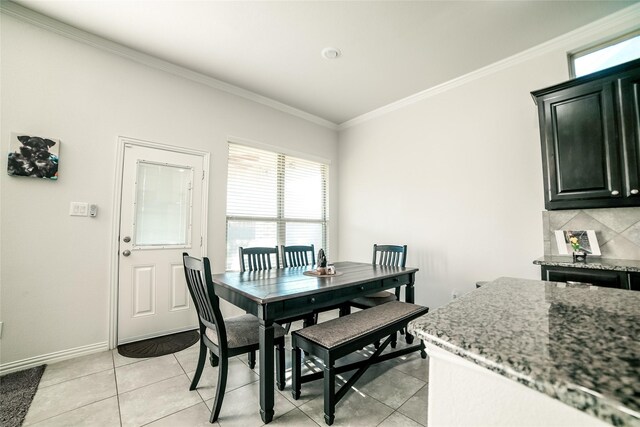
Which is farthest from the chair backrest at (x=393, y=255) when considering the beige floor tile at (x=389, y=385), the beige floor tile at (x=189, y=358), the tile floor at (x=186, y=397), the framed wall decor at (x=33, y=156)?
the framed wall decor at (x=33, y=156)

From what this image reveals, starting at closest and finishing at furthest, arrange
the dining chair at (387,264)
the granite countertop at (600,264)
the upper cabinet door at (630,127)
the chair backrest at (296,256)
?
the granite countertop at (600,264), the upper cabinet door at (630,127), the dining chair at (387,264), the chair backrest at (296,256)

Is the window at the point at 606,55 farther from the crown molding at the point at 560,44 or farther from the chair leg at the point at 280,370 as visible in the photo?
the chair leg at the point at 280,370

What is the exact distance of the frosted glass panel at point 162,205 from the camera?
9.18 ft

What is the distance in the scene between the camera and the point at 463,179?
3.17 m

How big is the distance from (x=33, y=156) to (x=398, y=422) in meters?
3.51

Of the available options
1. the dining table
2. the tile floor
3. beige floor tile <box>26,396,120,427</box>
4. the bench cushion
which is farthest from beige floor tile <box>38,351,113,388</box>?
the bench cushion

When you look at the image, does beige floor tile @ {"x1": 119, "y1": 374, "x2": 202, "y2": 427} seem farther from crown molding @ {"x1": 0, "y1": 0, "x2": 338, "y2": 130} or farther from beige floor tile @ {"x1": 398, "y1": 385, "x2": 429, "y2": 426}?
crown molding @ {"x1": 0, "y1": 0, "x2": 338, "y2": 130}

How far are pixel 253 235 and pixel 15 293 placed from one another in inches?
87.1

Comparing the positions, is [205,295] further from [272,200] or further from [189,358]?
[272,200]

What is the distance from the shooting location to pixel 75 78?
8.11ft

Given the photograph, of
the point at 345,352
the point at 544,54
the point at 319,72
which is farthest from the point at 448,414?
the point at 544,54

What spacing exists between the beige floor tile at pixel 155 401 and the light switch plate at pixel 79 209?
1.65m

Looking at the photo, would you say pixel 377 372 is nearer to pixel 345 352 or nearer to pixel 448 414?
pixel 345 352

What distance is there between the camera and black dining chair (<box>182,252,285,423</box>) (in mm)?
1583
